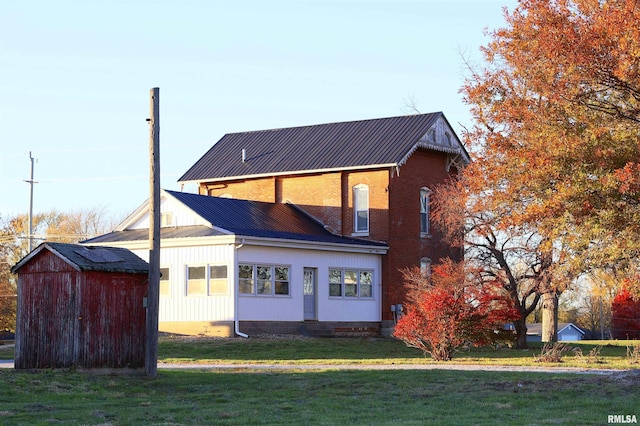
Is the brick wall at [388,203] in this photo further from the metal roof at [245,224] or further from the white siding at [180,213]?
the white siding at [180,213]

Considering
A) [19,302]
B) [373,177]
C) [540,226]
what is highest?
[373,177]

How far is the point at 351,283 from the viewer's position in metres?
45.0

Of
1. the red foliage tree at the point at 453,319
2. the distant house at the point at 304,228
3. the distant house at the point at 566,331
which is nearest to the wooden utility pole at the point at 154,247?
the red foliage tree at the point at 453,319

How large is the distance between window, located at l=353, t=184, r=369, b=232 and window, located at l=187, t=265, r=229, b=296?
8545 mm

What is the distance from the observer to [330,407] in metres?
18.0

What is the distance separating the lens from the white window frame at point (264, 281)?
4000 centimetres

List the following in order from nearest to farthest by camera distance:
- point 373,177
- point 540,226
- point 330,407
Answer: point 330,407
point 540,226
point 373,177

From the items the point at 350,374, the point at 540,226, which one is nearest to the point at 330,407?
the point at 350,374

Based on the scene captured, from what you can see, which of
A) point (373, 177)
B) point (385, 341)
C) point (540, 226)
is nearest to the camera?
point (540, 226)

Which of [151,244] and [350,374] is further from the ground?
[151,244]

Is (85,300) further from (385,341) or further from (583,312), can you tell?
(583,312)

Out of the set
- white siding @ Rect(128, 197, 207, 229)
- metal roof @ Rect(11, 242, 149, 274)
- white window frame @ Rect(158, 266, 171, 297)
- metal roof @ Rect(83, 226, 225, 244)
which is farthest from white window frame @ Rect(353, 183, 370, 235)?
metal roof @ Rect(11, 242, 149, 274)

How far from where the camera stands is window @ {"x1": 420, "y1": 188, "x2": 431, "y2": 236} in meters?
47.4

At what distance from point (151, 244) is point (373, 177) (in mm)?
23261
